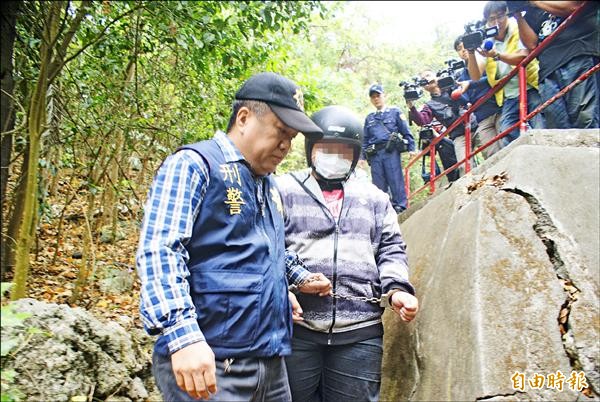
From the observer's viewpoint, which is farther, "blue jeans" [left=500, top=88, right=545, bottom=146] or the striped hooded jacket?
"blue jeans" [left=500, top=88, right=545, bottom=146]

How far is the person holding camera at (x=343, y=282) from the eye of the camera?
81.7 inches

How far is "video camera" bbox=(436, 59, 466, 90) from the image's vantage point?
523 cm

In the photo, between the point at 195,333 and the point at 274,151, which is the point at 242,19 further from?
the point at 195,333

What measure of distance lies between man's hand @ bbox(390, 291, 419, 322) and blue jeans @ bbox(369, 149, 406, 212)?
3.85 m

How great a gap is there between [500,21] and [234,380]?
4320 mm

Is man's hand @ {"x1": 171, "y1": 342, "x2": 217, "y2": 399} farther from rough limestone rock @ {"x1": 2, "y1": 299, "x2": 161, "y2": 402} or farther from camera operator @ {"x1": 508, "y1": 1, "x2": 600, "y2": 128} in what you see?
camera operator @ {"x1": 508, "y1": 1, "x2": 600, "y2": 128}

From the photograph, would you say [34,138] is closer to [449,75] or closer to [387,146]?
[387,146]

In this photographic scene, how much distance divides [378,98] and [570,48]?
9.56ft

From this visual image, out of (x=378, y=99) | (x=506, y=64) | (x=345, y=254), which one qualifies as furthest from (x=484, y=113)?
(x=345, y=254)

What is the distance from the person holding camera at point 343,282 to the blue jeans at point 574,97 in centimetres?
184

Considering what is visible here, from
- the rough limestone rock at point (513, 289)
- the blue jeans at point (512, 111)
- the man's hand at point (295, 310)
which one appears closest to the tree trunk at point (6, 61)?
the man's hand at point (295, 310)

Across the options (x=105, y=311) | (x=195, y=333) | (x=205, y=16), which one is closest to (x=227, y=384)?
(x=195, y=333)

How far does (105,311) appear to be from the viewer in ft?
16.5

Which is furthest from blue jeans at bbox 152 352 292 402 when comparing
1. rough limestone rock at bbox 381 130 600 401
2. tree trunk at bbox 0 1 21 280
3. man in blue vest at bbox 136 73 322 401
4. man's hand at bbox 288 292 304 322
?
tree trunk at bbox 0 1 21 280
